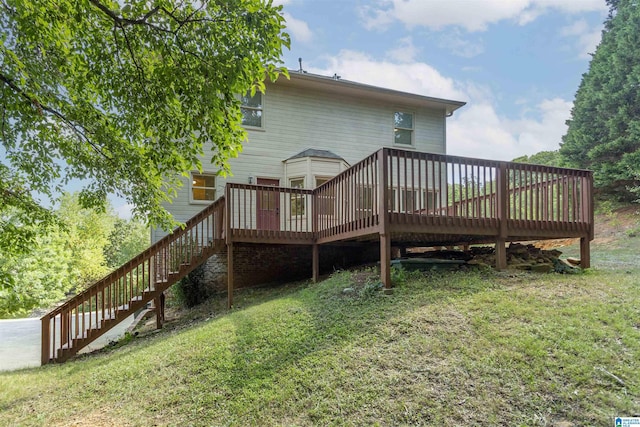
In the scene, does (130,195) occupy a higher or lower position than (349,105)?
lower

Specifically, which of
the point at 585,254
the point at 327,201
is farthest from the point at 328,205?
the point at 585,254

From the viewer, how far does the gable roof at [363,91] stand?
11.9m

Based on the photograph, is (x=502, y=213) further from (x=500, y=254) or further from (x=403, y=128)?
(x=403, y=128)

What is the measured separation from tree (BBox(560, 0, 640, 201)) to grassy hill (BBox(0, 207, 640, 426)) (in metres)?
9.12

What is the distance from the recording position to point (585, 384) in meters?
3.33

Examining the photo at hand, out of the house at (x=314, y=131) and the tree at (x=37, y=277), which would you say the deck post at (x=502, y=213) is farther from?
the tree at (x=37, y=277)

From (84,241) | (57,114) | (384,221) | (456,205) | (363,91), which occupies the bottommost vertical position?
(84,241)

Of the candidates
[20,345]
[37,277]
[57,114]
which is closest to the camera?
[57,114]

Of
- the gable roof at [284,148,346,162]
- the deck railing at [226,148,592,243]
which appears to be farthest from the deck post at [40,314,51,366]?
the gable roof at [284,148,346,162]

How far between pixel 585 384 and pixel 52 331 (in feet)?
31.2

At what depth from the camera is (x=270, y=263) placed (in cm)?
1109

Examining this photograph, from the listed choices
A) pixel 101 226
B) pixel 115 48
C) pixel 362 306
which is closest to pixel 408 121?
pixel 362 306

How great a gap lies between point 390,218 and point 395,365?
8.51ft

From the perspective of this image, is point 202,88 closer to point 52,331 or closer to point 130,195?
point 130,195
